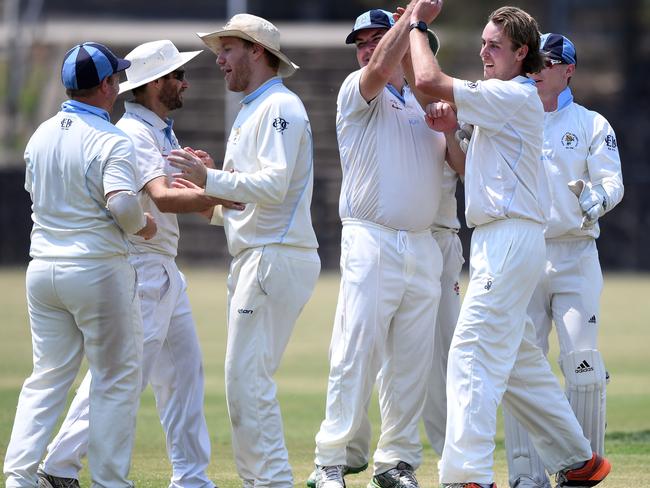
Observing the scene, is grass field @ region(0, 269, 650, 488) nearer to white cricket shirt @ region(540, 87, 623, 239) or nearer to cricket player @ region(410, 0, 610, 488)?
cricket player @ region(410, 0, 610, 488)

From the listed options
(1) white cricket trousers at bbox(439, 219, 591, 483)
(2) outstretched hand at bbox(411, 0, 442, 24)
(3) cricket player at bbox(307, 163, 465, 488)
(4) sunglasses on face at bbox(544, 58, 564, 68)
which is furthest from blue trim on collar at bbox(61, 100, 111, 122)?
(4) sunglasses on face at bbox(544, 58, 564, 68)

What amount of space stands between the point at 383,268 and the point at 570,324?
119cm

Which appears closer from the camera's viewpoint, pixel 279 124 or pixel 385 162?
pixel 279 124

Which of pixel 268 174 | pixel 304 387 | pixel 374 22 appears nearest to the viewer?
pixel 268 174

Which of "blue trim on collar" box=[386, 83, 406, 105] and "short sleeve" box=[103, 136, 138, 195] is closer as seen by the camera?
"short sleeve" box=[103, 136, 138, 195]

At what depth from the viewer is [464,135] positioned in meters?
7.60

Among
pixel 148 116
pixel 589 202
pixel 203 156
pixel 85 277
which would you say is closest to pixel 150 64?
Answer: pixel 148 116

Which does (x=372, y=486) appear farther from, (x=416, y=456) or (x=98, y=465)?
(x=98, y=465)

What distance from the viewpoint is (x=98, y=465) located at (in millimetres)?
6910

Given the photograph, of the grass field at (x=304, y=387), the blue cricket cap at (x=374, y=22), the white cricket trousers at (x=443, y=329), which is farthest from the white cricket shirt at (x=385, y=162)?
the grass field at (x=304, y=387)

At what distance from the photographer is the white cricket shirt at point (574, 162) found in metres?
7.89

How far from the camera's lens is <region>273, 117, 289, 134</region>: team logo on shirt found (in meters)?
7.11

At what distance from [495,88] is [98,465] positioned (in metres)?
2.79

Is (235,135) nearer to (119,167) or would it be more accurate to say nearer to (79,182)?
(119,167)
